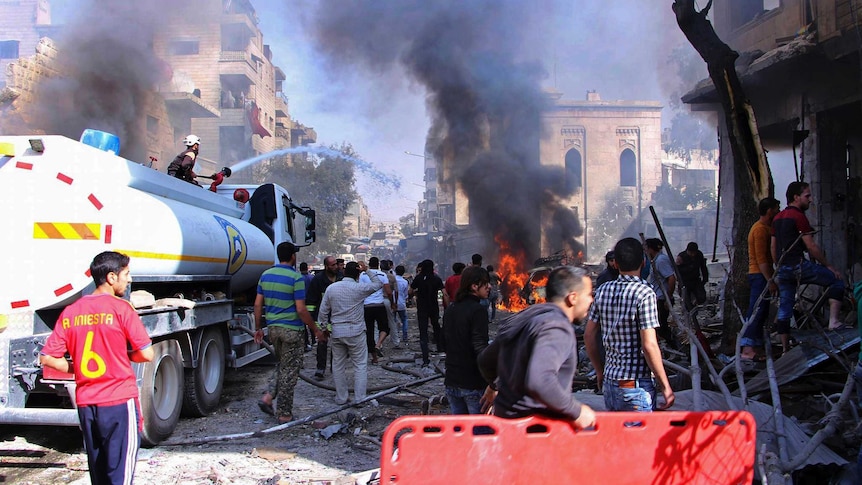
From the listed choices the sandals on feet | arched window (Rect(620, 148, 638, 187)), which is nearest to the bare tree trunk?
the sandals on feet

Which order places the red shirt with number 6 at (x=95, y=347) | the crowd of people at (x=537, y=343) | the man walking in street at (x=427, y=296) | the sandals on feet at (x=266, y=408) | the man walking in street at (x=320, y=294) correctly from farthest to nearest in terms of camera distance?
1. the man walking in street at (x=427, y=296)
2. the man walking in street at (x=320, y=294)
3. the sandals on feet at (x=266, y=408)
4. the red shirt with number 6 at (x=95, y=347)
5. the crowd of people at (x=537, y=343)

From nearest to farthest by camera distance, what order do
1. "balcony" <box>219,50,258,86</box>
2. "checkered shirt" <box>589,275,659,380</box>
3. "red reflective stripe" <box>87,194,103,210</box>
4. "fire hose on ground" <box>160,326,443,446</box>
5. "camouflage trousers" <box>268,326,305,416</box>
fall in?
"checkered shirt" <box>589,275,659,380</box> → "red reflective stripe" <box>87,194,103,210</box> → "fire hose on ground" <box>160,326,443,446</box> → "camouflage trousers" <box>268,326,305,416</box> → "balcony" <box>219,50,258,86</box>

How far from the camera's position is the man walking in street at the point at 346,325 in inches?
282

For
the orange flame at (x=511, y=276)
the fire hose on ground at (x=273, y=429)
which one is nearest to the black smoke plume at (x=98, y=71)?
the orange flame at (x=511, y=276)

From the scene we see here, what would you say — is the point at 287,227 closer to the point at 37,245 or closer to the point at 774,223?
the point at 37,245

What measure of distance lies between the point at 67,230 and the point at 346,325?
304 cm

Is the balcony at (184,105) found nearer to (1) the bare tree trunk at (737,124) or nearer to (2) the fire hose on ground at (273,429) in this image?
(2) the fire hose on ground at (273,429)

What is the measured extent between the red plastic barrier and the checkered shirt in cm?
74

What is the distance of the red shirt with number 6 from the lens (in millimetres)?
3527

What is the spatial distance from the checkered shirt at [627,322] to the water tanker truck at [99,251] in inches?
146

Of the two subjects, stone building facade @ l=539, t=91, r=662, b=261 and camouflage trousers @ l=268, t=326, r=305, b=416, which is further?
stone building facade @ l=539, t=91, r=662, b=261

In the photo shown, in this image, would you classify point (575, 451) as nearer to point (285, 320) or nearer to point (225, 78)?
point (285, 320)

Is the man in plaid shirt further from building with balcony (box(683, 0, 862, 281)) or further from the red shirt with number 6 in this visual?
building with balcony (box(683, 0, 862, 281))

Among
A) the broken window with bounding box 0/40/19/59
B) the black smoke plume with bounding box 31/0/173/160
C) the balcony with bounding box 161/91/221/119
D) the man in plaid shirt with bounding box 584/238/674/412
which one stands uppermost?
the broken window with bounding box 0/40/19/59
